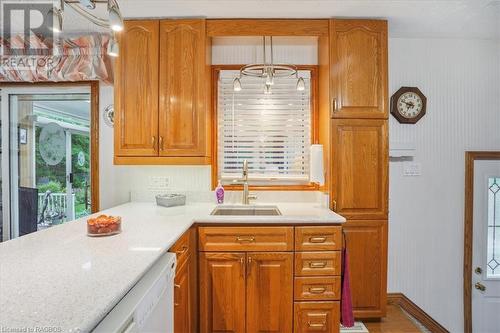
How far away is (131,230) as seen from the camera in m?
1.50

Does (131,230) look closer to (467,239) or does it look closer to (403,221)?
(403,221)

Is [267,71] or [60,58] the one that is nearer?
[267,71]

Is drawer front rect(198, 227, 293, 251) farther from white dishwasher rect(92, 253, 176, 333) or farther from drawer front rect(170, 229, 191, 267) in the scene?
white dishwasher rect(92, 253, 176, 333)

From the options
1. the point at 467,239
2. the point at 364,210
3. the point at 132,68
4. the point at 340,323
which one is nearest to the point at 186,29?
the point at 132,68

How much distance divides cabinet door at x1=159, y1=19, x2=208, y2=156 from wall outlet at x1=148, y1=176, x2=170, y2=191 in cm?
40

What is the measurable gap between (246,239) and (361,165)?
1073 mm

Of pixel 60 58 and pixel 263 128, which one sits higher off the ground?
pixel 60 58

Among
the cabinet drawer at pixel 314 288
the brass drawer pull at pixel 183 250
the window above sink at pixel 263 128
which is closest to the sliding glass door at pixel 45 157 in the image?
the window above sink at pixel 263 128

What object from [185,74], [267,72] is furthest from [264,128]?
[185,74]

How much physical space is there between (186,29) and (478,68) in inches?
106

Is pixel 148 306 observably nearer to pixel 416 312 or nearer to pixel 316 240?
pixel 316 240

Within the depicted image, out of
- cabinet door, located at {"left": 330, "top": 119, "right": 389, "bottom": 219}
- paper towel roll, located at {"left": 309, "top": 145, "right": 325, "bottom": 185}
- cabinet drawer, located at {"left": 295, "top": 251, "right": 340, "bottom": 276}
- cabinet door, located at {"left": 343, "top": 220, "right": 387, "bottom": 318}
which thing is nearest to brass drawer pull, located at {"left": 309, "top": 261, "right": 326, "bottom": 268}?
cabinet drawer, located at {"left": 295, "top": 251, "right": 340, "bottom": 276}

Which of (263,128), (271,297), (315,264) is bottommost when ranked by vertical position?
(271,297)

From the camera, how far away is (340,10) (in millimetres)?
2105
